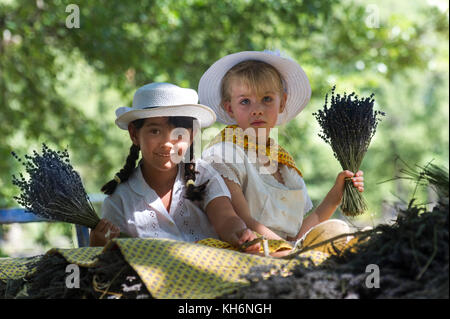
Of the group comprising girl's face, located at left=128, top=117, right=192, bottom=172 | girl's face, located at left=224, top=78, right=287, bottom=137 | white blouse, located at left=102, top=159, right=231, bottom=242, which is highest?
girl's face, located at left=224, top=78, right=287, bottom=137

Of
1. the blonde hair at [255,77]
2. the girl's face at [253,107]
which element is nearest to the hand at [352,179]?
the girl's face at [253,107]

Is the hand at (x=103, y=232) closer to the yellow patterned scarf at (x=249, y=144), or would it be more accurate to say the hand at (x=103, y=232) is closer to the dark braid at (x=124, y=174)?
the dark braid at (x=124, y=174)

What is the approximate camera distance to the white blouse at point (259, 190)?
2486 mm

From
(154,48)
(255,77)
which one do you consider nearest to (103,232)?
(255,77)

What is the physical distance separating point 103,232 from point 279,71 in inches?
44.4

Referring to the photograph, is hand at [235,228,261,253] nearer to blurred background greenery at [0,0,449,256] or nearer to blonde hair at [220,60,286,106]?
blonde hair at [220,60,286,106]

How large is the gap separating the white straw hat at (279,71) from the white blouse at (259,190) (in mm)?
319

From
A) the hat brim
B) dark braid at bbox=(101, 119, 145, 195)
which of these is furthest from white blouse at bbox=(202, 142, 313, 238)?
dark braid at bbox=(101, 119, 145, 195)

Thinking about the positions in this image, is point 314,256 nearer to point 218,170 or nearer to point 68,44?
point 218,170

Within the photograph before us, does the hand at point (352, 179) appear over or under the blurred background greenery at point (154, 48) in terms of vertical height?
under

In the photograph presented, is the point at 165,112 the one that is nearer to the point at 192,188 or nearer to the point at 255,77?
the point at 192,188

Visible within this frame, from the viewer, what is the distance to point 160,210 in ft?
7.78

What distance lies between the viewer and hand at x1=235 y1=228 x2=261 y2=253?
2045 millimetres

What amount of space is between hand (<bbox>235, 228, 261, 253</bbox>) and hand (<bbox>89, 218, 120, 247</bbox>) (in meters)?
0.46
